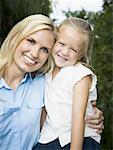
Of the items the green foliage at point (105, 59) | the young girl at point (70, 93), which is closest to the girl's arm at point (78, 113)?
the young girl at point (70, 93)

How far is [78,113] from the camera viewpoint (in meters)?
1.32

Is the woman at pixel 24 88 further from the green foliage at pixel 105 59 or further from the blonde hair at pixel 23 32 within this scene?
the green foliage at pixel 105 59

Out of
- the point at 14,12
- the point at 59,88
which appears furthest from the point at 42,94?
the point at 14,12

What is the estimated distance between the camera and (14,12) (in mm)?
2645

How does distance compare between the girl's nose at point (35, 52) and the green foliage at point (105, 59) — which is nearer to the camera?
the girl's nose at point (35, 52)

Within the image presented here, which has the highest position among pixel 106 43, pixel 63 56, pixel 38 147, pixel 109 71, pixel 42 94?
pixel 106 43

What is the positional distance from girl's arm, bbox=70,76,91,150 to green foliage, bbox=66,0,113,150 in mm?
2461

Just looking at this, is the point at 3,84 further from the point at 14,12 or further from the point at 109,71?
the point at 109,71

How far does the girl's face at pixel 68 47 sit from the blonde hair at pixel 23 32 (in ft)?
0.15

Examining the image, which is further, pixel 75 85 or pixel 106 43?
pixel 106 43

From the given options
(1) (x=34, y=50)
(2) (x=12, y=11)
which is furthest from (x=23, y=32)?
(2) (x=12, y=11)

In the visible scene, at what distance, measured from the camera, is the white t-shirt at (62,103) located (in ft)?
4.48

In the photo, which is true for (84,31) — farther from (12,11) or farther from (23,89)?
(12,11)

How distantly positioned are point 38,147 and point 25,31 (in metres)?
0.40
